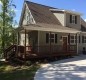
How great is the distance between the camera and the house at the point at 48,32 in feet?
78.3

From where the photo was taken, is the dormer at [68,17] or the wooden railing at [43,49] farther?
the dormer at [68,17]

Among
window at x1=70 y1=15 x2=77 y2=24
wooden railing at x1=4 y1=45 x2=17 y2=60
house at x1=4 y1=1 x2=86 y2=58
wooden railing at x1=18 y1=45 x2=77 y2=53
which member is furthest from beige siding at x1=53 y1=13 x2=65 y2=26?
wooden railing at x1=4 y1=45 x2=17 y2=60

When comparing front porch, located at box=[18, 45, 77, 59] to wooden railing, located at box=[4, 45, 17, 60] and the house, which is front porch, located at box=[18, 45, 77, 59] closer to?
the house

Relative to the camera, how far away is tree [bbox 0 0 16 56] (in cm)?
2871

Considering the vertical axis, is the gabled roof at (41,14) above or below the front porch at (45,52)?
above

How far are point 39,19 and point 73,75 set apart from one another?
45.2ft

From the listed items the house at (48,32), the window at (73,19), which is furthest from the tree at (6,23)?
the window at (73,19)

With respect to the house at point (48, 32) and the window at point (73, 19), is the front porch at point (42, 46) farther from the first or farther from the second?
the window at point (73, 19)

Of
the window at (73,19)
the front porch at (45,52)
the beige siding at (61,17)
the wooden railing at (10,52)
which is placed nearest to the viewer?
the front porch at (45,52)

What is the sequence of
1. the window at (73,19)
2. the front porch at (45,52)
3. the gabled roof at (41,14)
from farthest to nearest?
the window at (73,19), the gabled roof at (41,14), the front porch at (45,52)

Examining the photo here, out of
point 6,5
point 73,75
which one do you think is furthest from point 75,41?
point 73,75

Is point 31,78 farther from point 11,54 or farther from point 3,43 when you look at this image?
point 3,43

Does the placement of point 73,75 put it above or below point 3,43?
below

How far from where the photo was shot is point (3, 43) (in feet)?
94.7
